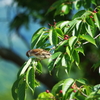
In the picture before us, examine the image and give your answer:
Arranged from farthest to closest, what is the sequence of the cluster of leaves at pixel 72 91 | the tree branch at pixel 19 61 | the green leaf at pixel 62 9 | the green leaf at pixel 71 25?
1. the tree branch at pixel 19 61
2. the green leaf at pixel 62 9
3. the green leaf at pixel 71 25
4. the cluster of leaves at pixel 72 91

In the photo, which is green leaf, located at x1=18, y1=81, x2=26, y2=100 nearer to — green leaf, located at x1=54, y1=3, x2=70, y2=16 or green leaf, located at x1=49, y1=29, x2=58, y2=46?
green leaf, located at x1=49, y1=29, x2=58, y2=46

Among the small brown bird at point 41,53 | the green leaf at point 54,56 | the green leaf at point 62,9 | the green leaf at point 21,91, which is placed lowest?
the green leaf at point 21,91

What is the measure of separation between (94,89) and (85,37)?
0.83 feet

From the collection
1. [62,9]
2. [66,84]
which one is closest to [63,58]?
[66,84]

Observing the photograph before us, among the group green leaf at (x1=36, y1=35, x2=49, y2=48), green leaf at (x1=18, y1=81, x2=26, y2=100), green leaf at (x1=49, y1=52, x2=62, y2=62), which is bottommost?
green leaf at (x1=18, y1=81, x2=26, y2=100)

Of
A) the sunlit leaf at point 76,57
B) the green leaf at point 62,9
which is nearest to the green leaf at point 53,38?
the sunlit leaf at point 76,57

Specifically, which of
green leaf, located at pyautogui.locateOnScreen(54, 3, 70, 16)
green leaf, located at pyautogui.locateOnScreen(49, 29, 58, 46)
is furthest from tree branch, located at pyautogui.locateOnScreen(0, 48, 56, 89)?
green leaf, located at pyautogui.locateOnScreen(49, 29, 58, 46)

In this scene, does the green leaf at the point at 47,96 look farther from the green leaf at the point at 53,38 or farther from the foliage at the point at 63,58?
the green leaf at the point at 53,38

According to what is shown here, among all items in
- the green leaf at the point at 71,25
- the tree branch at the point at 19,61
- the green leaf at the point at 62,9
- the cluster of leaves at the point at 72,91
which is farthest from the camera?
the tree branch at the point at 19,61

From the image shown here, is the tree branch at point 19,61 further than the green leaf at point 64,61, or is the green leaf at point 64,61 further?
the tree branch at point 19,61

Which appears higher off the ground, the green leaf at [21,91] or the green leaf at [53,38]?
the green leaf at [53,38]

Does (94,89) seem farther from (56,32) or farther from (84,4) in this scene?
(84,4)

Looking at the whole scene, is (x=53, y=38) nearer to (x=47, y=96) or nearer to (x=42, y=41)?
(x=42, y=41)

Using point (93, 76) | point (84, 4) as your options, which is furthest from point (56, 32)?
point (93, 76)
